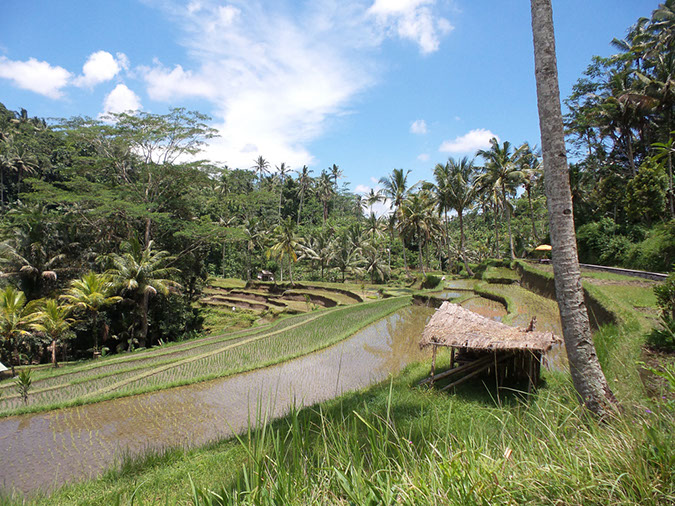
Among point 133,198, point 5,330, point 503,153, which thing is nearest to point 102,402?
point 5,330

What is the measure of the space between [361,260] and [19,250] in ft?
81.8

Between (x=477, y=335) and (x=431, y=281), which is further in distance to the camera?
(x=431, y=281)

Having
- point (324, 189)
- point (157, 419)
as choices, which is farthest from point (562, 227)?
point (324, 189)

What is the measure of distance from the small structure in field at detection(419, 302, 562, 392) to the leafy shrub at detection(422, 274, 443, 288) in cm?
1680

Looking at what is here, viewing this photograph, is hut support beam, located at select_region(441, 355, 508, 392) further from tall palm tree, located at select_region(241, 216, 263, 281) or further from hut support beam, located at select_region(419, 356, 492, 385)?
tall palm tree, located at select_region(241, 216, 263, 281)

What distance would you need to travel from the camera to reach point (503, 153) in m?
23.6

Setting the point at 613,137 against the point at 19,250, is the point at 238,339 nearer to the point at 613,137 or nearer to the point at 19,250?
the point at 19,250

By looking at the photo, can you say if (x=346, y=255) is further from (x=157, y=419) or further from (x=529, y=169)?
(x=157, y=419)

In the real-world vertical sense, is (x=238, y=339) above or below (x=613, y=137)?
below

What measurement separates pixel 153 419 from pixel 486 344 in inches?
277

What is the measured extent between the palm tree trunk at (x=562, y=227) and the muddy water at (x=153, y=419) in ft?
9.15

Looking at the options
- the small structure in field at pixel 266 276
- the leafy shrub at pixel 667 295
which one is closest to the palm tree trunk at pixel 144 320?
the leafy shrub at pixel 667 295

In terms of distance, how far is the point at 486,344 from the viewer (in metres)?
6.70

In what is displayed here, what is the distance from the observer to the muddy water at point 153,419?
559cm
